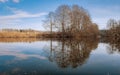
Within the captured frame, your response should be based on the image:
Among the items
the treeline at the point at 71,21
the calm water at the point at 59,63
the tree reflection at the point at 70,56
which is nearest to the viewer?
the calm water at the point at 59,63

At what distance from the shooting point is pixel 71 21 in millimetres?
53281

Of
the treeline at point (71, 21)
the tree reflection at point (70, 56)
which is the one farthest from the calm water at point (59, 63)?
the treeline at point (71, 21)

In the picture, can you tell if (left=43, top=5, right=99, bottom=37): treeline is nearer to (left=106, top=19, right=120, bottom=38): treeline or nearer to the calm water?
(left=106, top=19, right=120, bottom=38): treeline

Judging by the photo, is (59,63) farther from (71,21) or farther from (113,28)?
(113,28)

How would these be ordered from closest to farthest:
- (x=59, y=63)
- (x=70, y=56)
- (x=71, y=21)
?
(x=59, y=63) → (x=70, y=56) → (x=71, y=21)

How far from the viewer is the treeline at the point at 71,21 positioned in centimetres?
5266

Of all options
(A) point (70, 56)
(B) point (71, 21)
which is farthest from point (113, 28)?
(A) point (70, 56)

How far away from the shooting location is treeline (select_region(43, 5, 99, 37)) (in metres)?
52.7

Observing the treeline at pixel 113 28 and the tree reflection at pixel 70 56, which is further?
the treeline at pixel 113 28

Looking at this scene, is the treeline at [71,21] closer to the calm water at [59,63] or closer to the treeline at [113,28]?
the treeline at [113,28]

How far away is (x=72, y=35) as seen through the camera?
171 feet

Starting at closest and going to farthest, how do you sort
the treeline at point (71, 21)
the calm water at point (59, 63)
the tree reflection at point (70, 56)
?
the calm water at point (59, 63) → the tree reflection at point (70, 56) → the treeline at point (71, 21)

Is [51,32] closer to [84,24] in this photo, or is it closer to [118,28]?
[84,24]

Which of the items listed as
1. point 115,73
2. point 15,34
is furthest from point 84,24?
point 115,73
